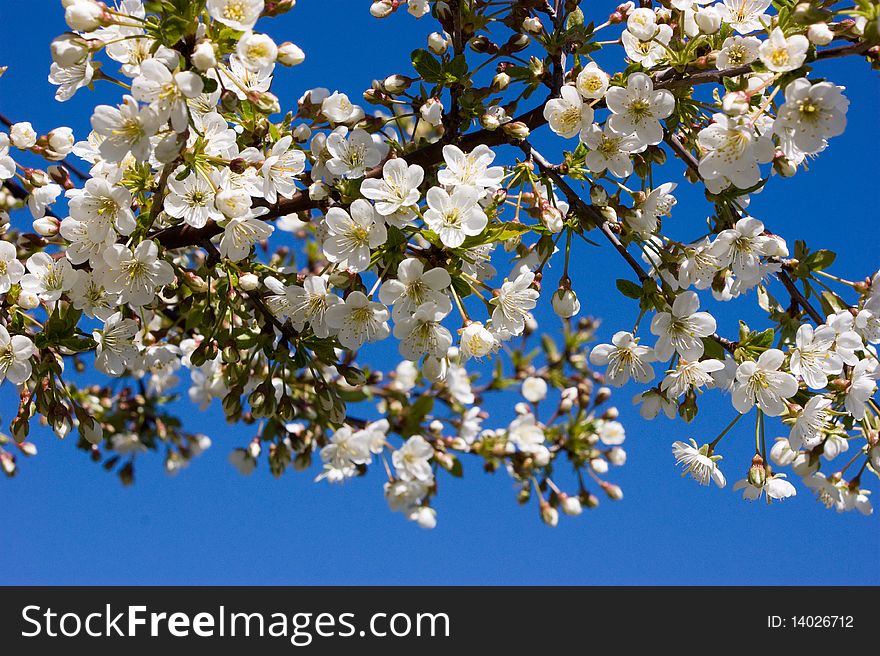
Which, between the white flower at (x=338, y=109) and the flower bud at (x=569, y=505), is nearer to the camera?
→ the white flower at (x=338, y=109)

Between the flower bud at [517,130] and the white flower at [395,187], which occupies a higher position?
the flower bud at [517,130]

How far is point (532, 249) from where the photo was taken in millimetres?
2613

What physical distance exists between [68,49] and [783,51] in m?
1.75

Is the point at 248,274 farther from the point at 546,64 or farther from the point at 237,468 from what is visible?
the point at 237,468

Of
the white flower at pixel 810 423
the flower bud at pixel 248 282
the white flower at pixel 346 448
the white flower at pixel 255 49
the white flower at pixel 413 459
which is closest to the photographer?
the white flower at pixel 255 49

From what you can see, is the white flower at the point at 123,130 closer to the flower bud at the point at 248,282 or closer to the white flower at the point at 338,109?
the flower bud at the point at 248,282

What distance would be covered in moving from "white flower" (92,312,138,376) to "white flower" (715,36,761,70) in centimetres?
184

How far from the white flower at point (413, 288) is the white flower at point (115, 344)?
864 mm

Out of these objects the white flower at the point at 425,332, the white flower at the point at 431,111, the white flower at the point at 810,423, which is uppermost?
the white flower at the point at 431,111

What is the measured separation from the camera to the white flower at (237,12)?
2.00 m

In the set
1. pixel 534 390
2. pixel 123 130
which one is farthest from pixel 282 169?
pixel 534 390

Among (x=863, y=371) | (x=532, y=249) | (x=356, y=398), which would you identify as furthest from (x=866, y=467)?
(x=356, y=398)

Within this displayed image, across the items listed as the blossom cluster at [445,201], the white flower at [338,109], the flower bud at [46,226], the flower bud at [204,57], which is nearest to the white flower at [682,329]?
the blossom cluster at [445,201]

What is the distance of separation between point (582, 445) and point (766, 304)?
2.12 m
